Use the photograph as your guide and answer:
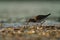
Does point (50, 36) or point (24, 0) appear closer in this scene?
point (50, 36)

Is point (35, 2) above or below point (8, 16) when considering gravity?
above

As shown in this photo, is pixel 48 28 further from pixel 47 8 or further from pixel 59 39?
pixel 47 8

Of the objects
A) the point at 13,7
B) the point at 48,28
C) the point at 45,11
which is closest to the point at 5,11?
the point at 13,7

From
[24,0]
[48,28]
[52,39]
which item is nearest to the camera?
[52,39]

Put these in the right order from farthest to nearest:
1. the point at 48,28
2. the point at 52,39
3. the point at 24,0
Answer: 1. the point at 24,0
2. the point at 48,28
3. the point at 52,39

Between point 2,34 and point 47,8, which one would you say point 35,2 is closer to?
point 47,8

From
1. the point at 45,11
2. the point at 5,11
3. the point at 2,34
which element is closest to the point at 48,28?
the point at 2,34

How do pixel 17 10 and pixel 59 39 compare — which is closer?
pixel 59 39

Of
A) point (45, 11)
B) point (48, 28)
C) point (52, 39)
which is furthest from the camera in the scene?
point (45, 11)
